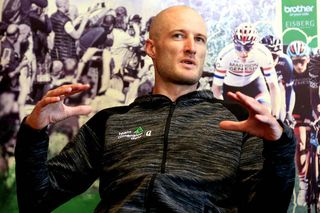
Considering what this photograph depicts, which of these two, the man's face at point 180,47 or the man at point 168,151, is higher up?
the man's face at point 180,47

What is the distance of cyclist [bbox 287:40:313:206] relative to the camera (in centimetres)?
141

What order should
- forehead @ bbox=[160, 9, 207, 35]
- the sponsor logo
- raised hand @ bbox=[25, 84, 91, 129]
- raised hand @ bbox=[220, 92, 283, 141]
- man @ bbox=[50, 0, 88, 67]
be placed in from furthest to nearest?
man @ bbox=[50, 0, 88, 67]
forehead @ bbox=[160, 9, 207, 35]
the sponsor logo
raised hand @ bbox=[25, 84, 91, 129]
raised hand @ bbox=[220, 92, 283, 141]

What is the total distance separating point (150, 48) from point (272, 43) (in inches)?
14.7

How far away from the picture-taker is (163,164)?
1.21m

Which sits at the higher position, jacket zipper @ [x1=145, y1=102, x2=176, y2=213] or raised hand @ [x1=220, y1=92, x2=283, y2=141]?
raised hand @ [x1=220, y1=92, x2=283, y2=141]

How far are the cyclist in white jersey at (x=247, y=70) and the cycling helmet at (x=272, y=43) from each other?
0.01m

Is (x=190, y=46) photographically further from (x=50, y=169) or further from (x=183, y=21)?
(x=50, y=169)

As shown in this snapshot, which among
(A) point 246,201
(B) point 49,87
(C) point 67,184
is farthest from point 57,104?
(A) point 246,201

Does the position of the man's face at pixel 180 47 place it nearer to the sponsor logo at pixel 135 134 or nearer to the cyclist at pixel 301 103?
the sponsor logo at pixel 135 134

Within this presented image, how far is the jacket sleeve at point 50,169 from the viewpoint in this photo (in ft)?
3.78

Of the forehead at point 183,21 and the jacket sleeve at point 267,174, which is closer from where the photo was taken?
the jacket sleeve at point 267,174

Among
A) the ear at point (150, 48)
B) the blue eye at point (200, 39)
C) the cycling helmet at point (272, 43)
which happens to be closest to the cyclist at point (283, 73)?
the cycling helmet at point (272, 43)

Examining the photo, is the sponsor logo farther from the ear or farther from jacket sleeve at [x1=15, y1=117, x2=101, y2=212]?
the ear

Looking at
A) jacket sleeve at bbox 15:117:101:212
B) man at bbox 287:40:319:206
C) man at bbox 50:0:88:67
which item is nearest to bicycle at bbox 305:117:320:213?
man at bbox 287:40:319:206
